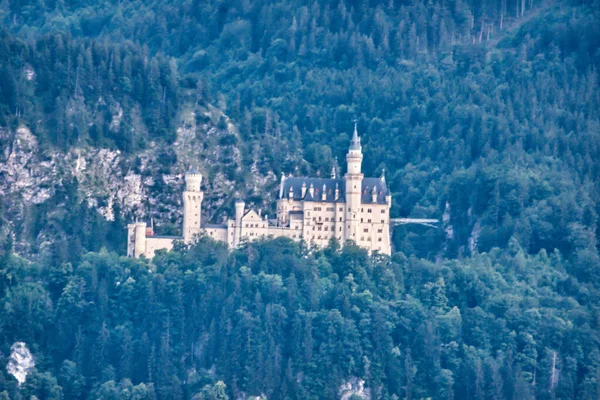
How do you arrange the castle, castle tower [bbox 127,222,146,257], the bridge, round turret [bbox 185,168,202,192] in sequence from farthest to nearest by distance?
1. the bridge
2. round turret [bbox 185,168,202,192]
3. castle tower [bbox 127,222,146,257]
4. the castle

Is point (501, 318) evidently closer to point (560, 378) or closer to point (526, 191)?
point (560, 378)

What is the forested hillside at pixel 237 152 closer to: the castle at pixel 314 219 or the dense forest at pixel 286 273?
the dense forest at pixel 286 273

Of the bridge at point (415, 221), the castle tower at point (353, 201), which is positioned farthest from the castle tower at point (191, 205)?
the bridge at point (415, 221)


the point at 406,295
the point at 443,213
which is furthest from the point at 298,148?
the point at 406,295

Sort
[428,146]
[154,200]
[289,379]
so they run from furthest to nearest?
[428,146], [154,200], [289,379]

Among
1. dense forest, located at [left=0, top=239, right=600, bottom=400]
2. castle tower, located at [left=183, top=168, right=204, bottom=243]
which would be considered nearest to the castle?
castle tower, located at [left=183, top=168, right=204, bottom=243]

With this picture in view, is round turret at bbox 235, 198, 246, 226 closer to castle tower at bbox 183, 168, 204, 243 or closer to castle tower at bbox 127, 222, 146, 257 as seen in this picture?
castle tower at bbox 183, 168, 204, 243

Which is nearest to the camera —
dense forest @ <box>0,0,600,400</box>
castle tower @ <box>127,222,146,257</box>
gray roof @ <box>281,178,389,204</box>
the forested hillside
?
dense forest @ <box>0,0,600,400</box>
